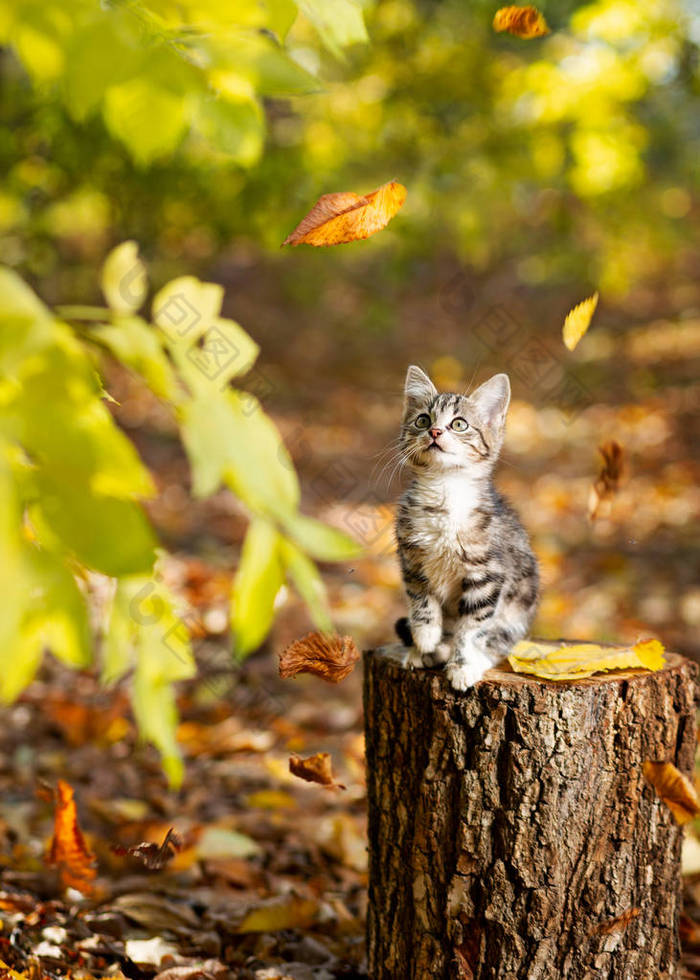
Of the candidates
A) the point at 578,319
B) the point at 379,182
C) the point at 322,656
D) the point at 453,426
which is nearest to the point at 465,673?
the point at 322,656

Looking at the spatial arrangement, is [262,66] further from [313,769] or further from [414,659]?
[313,769]

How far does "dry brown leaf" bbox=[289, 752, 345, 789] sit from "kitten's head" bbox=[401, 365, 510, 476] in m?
0.89

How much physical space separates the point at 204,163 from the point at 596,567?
4.08m

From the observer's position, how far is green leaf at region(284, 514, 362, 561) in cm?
117

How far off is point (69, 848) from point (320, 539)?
2150mm

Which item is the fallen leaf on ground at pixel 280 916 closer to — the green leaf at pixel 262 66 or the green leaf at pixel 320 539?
the green leaf at pixel 320 539

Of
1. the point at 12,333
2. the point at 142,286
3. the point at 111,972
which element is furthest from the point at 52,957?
the point at 12,333

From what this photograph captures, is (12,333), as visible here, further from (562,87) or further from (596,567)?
(596,567)

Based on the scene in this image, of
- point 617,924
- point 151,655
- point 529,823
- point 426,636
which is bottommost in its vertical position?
point 617,924

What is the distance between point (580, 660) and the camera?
2.43 m

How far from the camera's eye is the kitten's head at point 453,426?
259cm

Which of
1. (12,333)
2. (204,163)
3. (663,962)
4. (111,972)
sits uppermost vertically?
(204,163)

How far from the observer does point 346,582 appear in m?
6.54

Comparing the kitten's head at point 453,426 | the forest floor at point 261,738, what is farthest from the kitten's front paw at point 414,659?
the kitten's head at point 453,426
